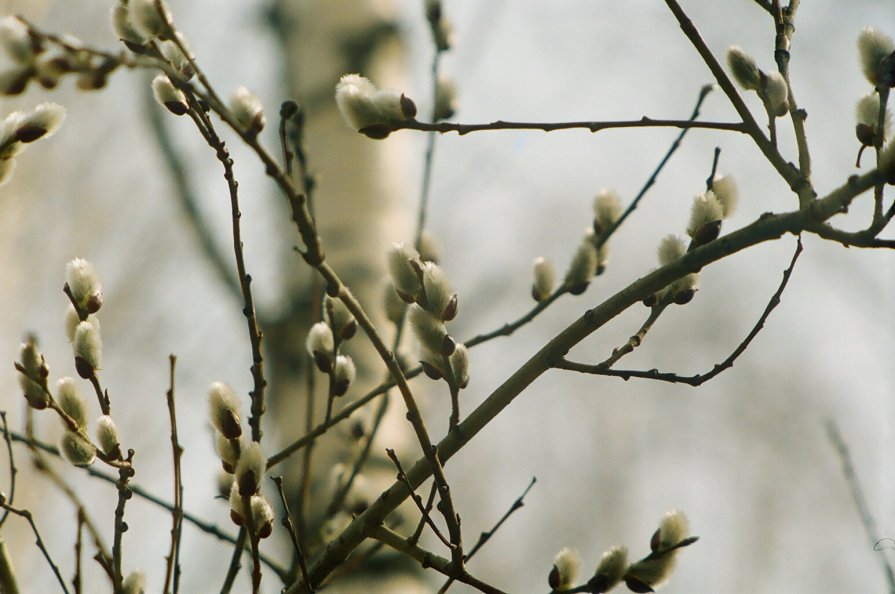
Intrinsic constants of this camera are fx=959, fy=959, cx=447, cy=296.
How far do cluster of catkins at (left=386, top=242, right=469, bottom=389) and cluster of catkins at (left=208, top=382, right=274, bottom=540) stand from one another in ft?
0.58

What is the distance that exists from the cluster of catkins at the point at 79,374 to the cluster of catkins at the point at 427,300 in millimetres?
309

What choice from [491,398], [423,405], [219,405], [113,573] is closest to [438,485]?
[491,398]

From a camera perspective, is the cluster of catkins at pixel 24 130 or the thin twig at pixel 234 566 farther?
the thin twig at pixel 234 566

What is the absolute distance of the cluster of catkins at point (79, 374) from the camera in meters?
0.90

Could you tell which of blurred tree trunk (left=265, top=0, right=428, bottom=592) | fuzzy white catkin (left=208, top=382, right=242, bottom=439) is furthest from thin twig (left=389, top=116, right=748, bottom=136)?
blurred tree trunk (left=265, top=0, right=428, bottom=592)

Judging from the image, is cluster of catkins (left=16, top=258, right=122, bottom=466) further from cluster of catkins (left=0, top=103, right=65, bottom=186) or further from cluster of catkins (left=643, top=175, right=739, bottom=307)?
cluster of catkins (left=643, top=175, right=739, bottom=307)

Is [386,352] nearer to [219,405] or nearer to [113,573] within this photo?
[219,405]

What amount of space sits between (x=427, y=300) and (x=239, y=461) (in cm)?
22

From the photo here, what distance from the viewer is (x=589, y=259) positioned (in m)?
1.19

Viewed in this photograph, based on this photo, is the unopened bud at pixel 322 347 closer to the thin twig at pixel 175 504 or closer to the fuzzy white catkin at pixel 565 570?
the thin twig at pixel 175 504

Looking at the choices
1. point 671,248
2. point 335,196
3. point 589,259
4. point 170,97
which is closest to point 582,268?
point 589,259

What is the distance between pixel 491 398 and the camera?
0.81 metres

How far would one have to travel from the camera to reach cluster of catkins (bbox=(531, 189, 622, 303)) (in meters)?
1.18

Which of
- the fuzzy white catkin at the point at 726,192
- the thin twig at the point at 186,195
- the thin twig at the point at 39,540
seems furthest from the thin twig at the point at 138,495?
the thin twig at the point at 186,195
